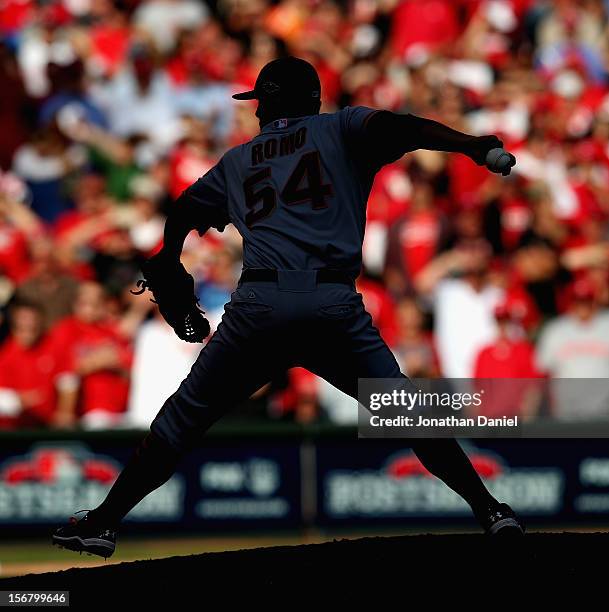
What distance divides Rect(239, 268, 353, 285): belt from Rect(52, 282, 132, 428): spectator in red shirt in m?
4.66

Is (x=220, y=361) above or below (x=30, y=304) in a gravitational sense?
below

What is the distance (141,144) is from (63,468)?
11.3ft

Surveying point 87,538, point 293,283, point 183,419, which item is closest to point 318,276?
point 293,283

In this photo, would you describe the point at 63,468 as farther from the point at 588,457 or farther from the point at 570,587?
the point at 570,587

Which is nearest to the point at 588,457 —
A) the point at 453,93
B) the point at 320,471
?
the point at 320,471

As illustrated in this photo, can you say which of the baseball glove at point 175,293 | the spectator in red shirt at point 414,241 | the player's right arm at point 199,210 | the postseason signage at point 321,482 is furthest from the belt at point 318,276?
the spectator in red shirt at point 414,241

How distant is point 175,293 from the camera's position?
5562mm

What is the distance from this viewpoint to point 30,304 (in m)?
9.84

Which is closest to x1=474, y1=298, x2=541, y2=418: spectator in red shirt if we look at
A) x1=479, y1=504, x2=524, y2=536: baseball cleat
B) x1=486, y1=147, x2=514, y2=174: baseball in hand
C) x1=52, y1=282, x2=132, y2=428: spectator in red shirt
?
x1=52, y1=282, x2=132, y2=428: spectator in red shirt

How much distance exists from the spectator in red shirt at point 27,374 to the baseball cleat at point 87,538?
14.6 feet

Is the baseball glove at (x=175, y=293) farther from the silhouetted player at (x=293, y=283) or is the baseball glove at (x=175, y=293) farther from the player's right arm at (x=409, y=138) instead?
the player's right arm at (x=409, y=138)

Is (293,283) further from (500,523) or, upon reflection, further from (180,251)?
(500,523)

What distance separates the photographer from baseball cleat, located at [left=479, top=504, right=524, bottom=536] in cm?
514

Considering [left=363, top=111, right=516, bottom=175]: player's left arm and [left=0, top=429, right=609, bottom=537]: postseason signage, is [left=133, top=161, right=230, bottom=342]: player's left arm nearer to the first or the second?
[left=363, top=111, right=516, bottom=175]: player's left arm
